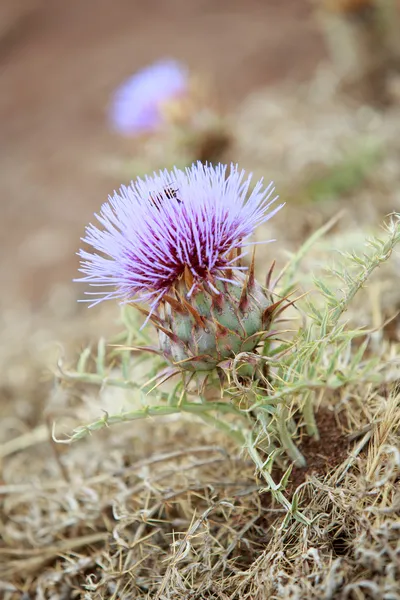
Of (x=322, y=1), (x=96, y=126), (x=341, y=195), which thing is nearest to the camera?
(x=341, y=195)

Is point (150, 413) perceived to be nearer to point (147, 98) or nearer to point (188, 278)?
point (188, 278)

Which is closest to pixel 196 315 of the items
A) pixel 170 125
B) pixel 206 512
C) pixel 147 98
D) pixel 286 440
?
pixel 286 440

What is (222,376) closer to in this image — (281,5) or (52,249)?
(52,249)

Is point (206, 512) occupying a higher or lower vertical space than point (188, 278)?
lower

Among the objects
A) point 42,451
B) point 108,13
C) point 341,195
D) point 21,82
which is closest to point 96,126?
point 21,82

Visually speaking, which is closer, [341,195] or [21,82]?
[341,195]

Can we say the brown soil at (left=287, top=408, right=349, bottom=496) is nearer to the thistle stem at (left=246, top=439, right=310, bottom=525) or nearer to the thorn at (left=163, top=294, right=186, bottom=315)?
the thistle stem at (left=246, top=439, right=310, bottom=525)
